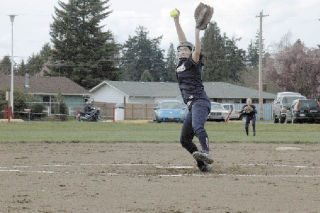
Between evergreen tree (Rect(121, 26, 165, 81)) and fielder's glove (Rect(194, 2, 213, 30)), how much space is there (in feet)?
337

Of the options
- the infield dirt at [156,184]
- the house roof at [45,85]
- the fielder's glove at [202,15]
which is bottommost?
the infield dirt at [156,184]

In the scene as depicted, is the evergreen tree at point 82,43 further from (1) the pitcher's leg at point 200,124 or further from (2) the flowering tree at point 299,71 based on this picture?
(1) the pitcher's leg at point 200,124

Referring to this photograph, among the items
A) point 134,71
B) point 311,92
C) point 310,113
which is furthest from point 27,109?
point 134,71

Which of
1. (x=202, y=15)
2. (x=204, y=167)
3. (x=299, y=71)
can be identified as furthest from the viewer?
(x=299, y=71)

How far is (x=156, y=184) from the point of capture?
754 centimetres

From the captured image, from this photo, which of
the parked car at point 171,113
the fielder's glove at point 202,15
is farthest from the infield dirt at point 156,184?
the parked car at point 171,113

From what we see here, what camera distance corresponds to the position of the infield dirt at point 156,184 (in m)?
5.91

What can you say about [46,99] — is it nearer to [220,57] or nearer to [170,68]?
[220,57]

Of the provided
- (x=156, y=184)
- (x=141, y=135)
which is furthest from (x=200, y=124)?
(x=141, y=135)

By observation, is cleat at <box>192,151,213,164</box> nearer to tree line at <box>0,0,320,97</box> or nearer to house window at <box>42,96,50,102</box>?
house window at <box>42,96,50,102</box>

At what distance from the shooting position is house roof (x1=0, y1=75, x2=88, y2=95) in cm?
6212

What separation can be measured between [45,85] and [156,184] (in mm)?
58657

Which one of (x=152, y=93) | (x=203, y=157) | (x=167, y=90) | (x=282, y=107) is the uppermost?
(x=167, y=90)

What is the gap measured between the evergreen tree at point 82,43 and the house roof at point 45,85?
35.4 ft
